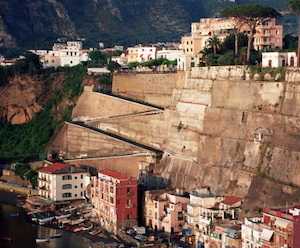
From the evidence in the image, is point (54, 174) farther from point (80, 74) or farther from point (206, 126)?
point (80, 74)

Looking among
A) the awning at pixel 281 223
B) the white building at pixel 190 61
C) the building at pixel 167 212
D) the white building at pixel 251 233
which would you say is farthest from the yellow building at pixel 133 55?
the awning at pixel 281 223

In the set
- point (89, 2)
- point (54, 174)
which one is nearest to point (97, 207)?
point (54, 174)

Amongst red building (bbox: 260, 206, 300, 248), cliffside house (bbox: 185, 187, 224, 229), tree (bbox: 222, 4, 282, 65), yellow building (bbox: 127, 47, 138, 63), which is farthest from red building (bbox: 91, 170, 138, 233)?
yellow building (bbox: 127, 47, 138, 63)

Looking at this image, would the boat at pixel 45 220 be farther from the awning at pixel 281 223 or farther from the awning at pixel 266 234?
the awning at pixel 281 223

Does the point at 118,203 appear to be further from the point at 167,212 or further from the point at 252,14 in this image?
the point at 252,14

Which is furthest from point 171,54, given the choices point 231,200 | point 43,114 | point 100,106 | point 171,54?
point 231,200

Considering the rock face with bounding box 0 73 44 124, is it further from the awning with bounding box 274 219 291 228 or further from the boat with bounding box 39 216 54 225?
the awning with bounding box 274 219 291 228
